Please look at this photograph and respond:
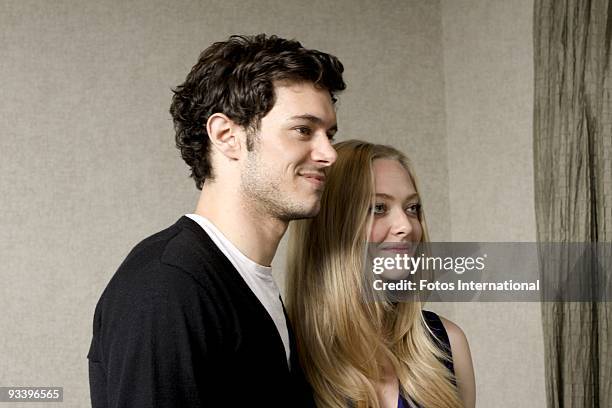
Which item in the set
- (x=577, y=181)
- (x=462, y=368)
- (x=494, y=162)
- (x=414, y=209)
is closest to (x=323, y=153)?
(x=414, y=209)

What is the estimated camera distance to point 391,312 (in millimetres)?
1736

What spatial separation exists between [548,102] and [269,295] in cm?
144

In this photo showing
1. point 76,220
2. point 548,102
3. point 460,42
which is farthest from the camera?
point 460,42

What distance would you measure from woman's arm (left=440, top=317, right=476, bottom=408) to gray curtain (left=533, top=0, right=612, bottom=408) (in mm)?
660

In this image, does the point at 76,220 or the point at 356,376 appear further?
the point at 76,220

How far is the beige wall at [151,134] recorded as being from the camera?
273cm

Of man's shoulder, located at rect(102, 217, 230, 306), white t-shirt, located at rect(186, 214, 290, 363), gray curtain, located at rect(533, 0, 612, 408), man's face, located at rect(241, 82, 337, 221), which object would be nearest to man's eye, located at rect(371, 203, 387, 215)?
man's face, located at rect(241, 82, 337, 221)

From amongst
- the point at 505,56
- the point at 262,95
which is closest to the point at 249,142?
the point at 262,95

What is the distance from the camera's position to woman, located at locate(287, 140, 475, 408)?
1.62 metres

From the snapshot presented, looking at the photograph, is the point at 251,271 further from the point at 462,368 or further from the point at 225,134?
the point at 462,368

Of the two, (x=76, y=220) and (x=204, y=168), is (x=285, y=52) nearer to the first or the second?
(x=204, y=168)

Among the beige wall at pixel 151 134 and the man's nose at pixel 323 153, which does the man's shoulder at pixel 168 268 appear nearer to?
the man's nose at pixel 323 153

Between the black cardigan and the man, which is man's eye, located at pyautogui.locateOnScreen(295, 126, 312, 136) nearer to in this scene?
the man

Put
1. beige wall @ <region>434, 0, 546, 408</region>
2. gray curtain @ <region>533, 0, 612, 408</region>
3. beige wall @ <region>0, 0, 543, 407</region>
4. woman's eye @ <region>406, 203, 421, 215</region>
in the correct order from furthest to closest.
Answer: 1. beige wall @ <region>434, 0, 546, 408</region>
2. beige wall @ <region>0, 0, 543, 407</region>
3. gray curtain @ <region>533, 0, 612, 408</region>
4. woman's eye @ <region>406, 203, 421, 215</region>
